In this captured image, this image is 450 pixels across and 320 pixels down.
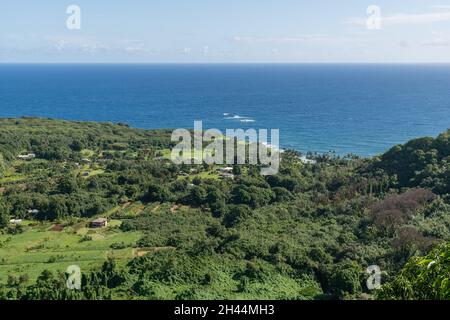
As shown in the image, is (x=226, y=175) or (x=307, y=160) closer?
(x=226, y=175)

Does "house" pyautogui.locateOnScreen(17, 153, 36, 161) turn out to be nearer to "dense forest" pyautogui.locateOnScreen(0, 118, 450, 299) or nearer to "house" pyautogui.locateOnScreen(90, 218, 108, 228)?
"dense forest" pyautogui.locateOnScreen(0, 118, 450, 299)

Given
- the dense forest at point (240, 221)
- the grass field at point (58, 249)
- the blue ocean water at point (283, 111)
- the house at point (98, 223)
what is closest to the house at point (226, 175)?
the dense forest at point (240, 221)

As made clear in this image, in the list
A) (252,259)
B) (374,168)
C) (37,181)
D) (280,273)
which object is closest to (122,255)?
(252,259)

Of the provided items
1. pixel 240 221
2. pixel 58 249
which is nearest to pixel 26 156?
pixel 58 249

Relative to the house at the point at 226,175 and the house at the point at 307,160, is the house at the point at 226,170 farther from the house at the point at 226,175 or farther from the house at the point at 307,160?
the house at the point at 307,160

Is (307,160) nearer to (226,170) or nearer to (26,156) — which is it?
(226,170)

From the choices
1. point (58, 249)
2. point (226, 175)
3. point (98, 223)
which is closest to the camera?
point (58, 249)

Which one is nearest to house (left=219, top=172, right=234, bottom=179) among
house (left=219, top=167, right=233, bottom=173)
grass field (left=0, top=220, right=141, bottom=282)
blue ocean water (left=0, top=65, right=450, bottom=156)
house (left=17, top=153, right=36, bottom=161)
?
house (left=219, top=167, right=233, bottom=173)

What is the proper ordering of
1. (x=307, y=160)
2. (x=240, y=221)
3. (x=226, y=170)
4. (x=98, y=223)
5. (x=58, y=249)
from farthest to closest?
(x=307, y=160)
(x=226, y=170)
(x=98, y=223)
(x=240, y=221)
(x=58, y=249)
